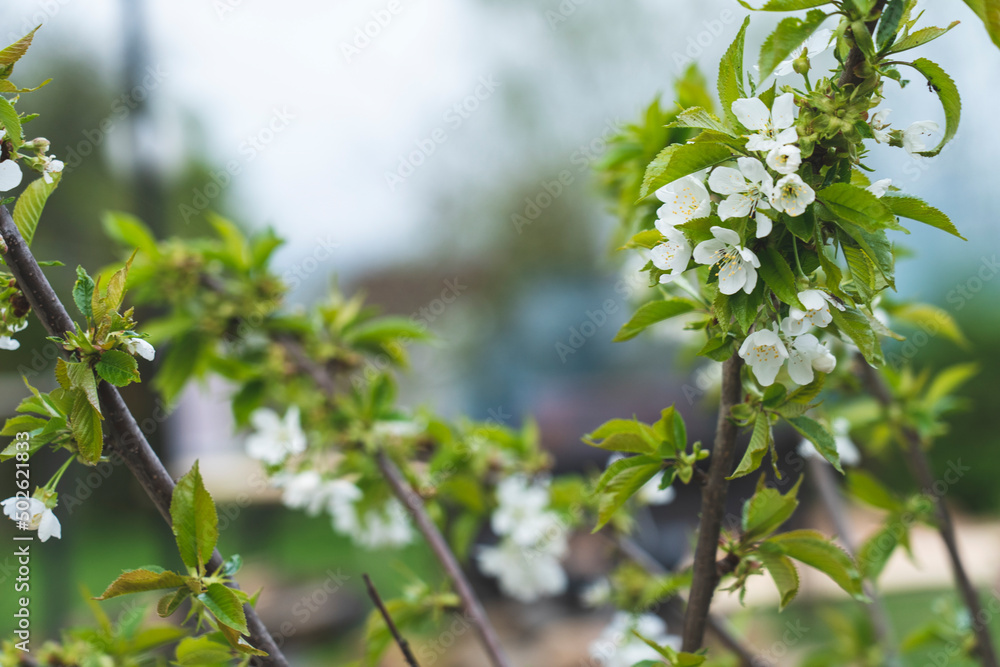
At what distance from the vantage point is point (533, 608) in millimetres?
2785

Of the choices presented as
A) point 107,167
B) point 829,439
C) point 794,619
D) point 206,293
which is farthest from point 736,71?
point 107,167

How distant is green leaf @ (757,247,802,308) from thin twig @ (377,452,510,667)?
1.62ft

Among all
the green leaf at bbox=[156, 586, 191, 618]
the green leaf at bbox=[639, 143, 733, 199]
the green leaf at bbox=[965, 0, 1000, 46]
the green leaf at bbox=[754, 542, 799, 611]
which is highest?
the green leaf at bbox=[965, 0, 1000, 46]

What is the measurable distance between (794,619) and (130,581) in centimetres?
247

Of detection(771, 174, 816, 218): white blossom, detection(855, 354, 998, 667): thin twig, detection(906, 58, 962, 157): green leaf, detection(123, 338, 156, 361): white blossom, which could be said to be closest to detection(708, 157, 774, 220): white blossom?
detection(771, 174, 816, 218): white blossom

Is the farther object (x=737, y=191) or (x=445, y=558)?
(x=445, y=558)

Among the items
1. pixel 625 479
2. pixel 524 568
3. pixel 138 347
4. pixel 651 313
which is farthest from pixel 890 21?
pixel 524 568

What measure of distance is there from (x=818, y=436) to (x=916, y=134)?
0.66ft

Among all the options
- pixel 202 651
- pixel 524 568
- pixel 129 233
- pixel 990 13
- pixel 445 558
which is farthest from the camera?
pixel 524 568

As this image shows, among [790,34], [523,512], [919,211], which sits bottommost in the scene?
[523,512]

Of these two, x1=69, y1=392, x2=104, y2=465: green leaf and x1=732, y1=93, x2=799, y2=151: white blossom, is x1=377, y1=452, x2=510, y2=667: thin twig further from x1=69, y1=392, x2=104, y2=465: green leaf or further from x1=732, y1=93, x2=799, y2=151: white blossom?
x1=732, y1=93, x2=799, y2=151: white blossom

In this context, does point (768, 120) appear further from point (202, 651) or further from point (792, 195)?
point (202, 651)

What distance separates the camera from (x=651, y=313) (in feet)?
1.65

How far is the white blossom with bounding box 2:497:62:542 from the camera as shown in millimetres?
447
